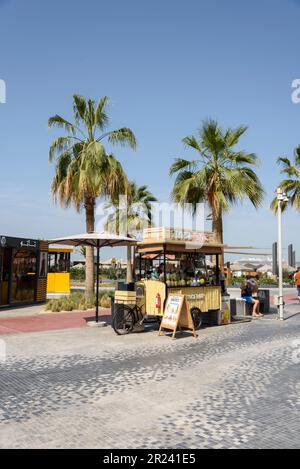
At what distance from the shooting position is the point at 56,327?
456 inches

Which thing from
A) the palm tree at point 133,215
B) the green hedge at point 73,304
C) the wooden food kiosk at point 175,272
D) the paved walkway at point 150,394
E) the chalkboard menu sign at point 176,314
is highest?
the palm tree at point 133,215

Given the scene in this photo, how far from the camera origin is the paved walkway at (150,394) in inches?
159

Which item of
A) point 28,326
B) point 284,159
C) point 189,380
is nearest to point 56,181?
point 28,326

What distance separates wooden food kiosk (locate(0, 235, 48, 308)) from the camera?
53.7ft

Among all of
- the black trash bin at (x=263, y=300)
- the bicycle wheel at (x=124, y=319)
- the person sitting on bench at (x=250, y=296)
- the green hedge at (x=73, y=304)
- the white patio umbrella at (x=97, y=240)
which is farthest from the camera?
the black trash bin at (x=263, y=300)

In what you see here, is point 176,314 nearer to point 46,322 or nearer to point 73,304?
point 46,322

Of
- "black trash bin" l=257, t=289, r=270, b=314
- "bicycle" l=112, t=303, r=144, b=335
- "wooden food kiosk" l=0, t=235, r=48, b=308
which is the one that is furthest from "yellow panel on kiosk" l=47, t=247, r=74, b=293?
"bicycle" l=112, t=303, r=144, b=335

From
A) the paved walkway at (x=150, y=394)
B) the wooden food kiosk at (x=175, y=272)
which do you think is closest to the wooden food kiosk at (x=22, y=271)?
the wooden food kiosk at (x=175, y=272)

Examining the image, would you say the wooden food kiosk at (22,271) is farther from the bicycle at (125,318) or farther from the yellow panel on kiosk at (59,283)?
the bicycle at (125,318)

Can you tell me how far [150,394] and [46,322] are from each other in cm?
788

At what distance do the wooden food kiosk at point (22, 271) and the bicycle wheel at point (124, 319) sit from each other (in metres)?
7.47

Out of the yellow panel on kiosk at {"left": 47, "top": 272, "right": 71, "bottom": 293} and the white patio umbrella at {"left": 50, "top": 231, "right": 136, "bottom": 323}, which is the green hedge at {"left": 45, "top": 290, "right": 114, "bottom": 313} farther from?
the yellow panel on kiosk at {"left": 47, "top": 272, "right": 71, "bottom": 293}

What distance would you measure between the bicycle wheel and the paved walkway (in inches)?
41.4
